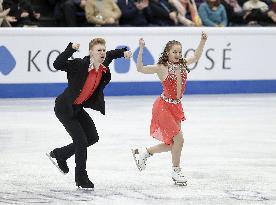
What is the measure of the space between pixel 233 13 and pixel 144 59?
3175 mm

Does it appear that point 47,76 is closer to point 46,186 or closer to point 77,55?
point 77,55

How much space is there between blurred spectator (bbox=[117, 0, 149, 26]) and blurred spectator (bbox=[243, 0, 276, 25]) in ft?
6.99

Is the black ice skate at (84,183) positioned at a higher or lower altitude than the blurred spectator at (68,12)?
higher

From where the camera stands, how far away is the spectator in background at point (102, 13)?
1644cm

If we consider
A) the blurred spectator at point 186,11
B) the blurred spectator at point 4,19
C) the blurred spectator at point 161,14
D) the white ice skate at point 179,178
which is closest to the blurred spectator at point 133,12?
the blurred spectator at point 161,14

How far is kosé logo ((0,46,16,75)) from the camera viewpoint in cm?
1502

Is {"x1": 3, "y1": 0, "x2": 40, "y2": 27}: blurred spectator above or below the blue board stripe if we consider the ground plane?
above

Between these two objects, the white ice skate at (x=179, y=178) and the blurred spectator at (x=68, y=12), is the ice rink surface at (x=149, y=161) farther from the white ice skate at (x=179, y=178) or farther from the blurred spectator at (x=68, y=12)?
the blurred spectator at (x=68, y=12)

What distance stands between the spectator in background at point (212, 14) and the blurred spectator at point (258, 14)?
67 cm

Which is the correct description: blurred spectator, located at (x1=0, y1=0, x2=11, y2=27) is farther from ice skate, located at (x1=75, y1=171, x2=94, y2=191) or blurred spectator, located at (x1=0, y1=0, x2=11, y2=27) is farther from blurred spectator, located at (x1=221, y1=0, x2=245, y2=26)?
ice skate, located at (x1=75, y1=171, x2=94, y2=191)

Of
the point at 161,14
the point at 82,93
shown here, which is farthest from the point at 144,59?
the point at 82,93

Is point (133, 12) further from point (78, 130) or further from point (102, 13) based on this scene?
point (78, 130)

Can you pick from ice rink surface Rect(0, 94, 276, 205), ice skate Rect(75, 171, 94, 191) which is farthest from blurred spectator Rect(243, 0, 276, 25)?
ice skate Rect(75, 171, 94, 191)

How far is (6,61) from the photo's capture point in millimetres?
15070
